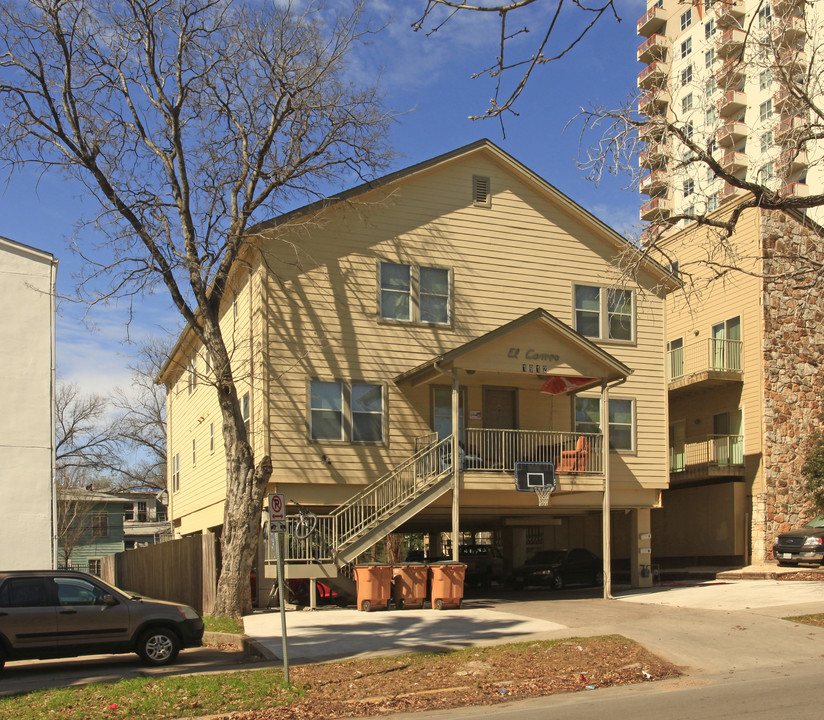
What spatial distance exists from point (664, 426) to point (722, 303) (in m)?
6.38

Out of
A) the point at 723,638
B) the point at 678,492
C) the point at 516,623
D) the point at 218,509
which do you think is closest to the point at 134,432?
the point at 218,509

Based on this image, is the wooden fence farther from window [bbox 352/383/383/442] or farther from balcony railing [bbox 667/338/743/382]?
balcony railing [bbox 667/338/743/382]

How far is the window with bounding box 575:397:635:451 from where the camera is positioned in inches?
941

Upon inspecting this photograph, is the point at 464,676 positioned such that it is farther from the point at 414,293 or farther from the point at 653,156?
the point at 414,293

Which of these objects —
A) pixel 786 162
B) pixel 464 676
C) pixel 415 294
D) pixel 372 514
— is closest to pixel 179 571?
pixel 372 514

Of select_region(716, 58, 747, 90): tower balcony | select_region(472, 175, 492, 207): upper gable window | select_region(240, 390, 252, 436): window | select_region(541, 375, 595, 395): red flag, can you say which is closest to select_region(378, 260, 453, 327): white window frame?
select_region(472, 175, 492, 207): upper gable window

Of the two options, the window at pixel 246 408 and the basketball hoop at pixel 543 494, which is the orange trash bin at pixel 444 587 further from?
the window at pixel 246 408

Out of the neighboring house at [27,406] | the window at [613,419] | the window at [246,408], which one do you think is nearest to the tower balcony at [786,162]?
the window at [613,419]

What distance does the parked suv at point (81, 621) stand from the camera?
12148 mm

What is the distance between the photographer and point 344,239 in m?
22.0

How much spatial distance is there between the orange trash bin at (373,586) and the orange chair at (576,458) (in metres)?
5.55

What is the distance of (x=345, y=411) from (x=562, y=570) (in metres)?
8.00

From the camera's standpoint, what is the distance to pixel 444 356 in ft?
65.3

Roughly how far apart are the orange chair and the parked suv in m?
11.3
